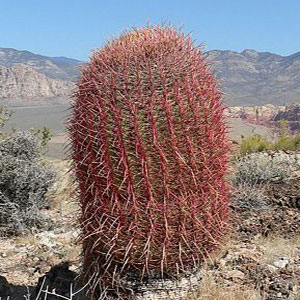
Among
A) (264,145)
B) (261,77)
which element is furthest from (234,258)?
(261,77)

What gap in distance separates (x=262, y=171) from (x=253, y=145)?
16.0 feet

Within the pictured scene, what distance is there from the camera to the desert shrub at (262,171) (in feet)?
29.1

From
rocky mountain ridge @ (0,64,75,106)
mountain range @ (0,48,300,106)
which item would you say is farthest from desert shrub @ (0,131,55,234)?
rocky mountain ridge @ (0,64,75,106)

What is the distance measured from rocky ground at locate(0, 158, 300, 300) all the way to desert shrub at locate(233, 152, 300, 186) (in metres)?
0.42

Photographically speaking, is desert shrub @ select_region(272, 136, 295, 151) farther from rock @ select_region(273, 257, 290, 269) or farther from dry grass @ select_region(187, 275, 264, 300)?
dry grass @ select_region(187, 275, 264, 300)

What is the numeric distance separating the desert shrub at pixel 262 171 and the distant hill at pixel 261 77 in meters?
57.4

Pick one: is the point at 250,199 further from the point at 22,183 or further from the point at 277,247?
the point at 22,183

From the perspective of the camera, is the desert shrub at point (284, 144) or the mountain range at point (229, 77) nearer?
the desert shrub at point (284, 144)

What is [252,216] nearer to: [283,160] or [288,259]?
[288,259]

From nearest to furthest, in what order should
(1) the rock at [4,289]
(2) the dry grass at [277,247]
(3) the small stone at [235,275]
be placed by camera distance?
(1) the rock at [4,289], (3) the small stone at [235,275], (2) the dry grass at [277,247]

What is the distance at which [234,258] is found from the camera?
5.49 m

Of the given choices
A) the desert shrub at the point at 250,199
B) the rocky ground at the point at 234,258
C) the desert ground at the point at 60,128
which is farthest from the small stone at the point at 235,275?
the desert shrub at the point at 250,199

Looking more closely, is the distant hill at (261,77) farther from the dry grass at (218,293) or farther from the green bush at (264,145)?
the dry grass at (218,293)

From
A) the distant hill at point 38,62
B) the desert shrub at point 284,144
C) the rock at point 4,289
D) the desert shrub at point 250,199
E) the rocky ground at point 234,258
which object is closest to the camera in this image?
the rocky ground at point 234,258
